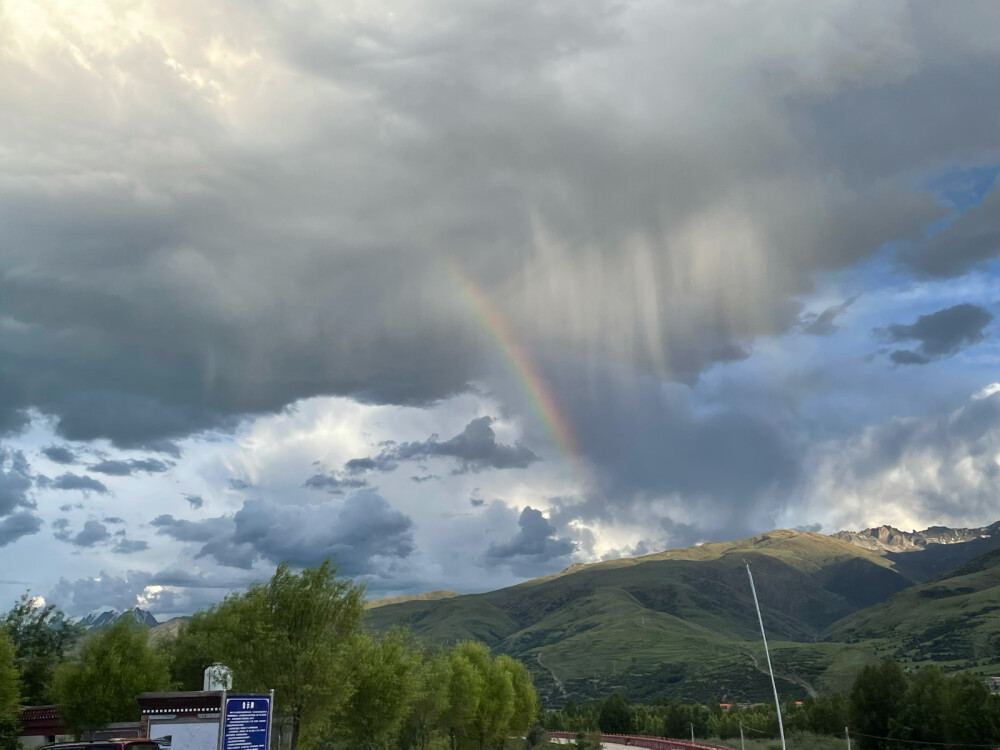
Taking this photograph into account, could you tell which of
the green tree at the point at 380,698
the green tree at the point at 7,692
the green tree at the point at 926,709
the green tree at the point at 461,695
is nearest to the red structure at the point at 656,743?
the green tree at the point at 461,695

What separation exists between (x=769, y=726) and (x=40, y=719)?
408ft

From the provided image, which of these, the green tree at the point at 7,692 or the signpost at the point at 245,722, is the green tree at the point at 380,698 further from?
the signpost at the point at 245,722

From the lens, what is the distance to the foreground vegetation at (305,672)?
144 feet

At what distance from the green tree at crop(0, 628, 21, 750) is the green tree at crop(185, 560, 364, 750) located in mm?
21046

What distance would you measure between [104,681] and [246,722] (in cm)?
4565

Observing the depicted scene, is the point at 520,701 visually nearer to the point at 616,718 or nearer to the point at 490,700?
the point at 490,700

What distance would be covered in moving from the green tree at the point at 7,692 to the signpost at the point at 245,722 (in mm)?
39869

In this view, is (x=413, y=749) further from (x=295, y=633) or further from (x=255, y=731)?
(x=255, y=731)

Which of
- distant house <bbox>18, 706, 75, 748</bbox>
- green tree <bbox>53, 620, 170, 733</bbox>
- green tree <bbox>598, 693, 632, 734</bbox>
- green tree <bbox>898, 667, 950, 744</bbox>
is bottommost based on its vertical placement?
green tree <bbox>598, 693, 632, 734</bbox>

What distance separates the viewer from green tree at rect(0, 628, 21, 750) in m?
57.2

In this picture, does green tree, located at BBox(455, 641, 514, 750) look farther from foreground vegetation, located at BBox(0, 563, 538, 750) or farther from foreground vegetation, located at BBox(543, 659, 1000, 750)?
foreground vegetation, located at BBox(543, 659, 1000, 750)

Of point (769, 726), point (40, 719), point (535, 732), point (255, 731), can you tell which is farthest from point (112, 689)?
point (769, 726)

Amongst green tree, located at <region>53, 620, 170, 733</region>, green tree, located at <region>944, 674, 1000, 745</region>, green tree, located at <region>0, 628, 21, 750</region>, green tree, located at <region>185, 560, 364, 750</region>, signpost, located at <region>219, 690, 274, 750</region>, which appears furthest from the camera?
green tree, located at <region>944, 674, 1000, 745</region>

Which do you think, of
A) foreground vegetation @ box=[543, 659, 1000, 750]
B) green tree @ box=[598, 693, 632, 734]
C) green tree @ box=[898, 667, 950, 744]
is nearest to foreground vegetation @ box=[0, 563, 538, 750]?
foreground vegetation @ box=[543, 659, 1000, 750]
